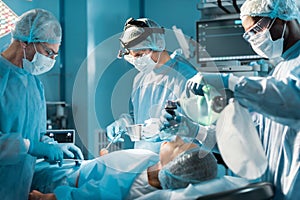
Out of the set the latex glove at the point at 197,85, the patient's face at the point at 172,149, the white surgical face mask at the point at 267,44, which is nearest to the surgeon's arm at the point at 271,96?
the latex glove at the point at 197,85

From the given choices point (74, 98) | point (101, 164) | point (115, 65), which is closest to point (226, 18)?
point (115, 65)

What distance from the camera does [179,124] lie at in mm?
1697

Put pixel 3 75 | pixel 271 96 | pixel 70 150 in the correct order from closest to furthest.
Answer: pixel 271 96, pixel 3 75, pixel 70 150

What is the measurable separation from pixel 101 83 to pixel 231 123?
92.9 inches

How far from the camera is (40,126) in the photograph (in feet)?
6.39

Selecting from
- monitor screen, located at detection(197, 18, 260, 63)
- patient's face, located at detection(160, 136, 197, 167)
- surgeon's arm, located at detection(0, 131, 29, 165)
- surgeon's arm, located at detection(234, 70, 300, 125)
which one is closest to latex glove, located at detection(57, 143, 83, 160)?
surgeon's arm, located at detection(0, 131, 29, 165)

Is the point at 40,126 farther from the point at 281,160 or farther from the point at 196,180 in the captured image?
the point at 281,160

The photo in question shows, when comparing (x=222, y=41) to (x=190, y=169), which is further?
(x=222, y=41)

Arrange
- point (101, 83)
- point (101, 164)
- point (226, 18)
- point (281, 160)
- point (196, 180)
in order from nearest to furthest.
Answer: point (281, 160), point (196, 180), point (101, 164), point (226, 18), point (101, 83)

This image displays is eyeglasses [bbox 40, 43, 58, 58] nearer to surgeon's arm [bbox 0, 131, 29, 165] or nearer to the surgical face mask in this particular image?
the surgical face mask

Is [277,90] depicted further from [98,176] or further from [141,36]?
[141,36]

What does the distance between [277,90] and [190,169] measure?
47 centimetres

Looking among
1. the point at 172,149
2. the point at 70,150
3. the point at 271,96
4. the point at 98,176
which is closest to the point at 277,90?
the point at 271,96

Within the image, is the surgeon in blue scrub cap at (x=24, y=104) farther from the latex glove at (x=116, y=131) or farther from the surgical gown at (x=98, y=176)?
the latex glove at (x=116, y=131)
